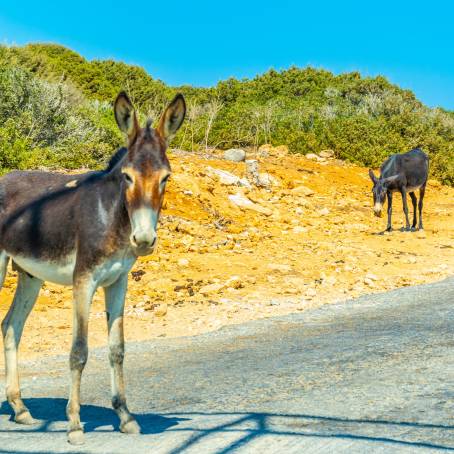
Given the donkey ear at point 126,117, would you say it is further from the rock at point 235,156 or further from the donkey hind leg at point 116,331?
the rock at point 235,156

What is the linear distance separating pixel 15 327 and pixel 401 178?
54.3 feet

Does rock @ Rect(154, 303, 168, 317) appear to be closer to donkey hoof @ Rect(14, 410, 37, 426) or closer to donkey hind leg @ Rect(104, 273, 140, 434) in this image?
donkey hoof @ Rect(14, 410, 37, 426)

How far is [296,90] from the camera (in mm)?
52094

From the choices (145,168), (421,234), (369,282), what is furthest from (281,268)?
(145,168)

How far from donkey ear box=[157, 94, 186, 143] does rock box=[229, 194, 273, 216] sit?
1473 cm

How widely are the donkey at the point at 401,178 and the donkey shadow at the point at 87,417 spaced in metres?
15.4

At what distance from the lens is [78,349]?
5.05 meters

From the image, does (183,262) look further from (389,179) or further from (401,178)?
(401,178)

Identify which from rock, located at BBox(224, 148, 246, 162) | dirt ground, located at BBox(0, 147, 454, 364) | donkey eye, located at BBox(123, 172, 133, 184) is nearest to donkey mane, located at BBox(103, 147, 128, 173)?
donkey eye, located at BBox(123, 172, 133, 184)

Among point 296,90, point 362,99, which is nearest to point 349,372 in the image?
point 362,99

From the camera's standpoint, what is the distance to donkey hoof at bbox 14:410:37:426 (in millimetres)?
5598

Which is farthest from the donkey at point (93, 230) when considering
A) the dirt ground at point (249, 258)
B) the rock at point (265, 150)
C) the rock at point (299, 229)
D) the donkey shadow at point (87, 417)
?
the rock at point (265, 150)

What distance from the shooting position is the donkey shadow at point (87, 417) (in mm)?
5312

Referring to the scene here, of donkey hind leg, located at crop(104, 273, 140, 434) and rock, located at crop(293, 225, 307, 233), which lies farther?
rock, located at crop(293, 225, 307, 233)
